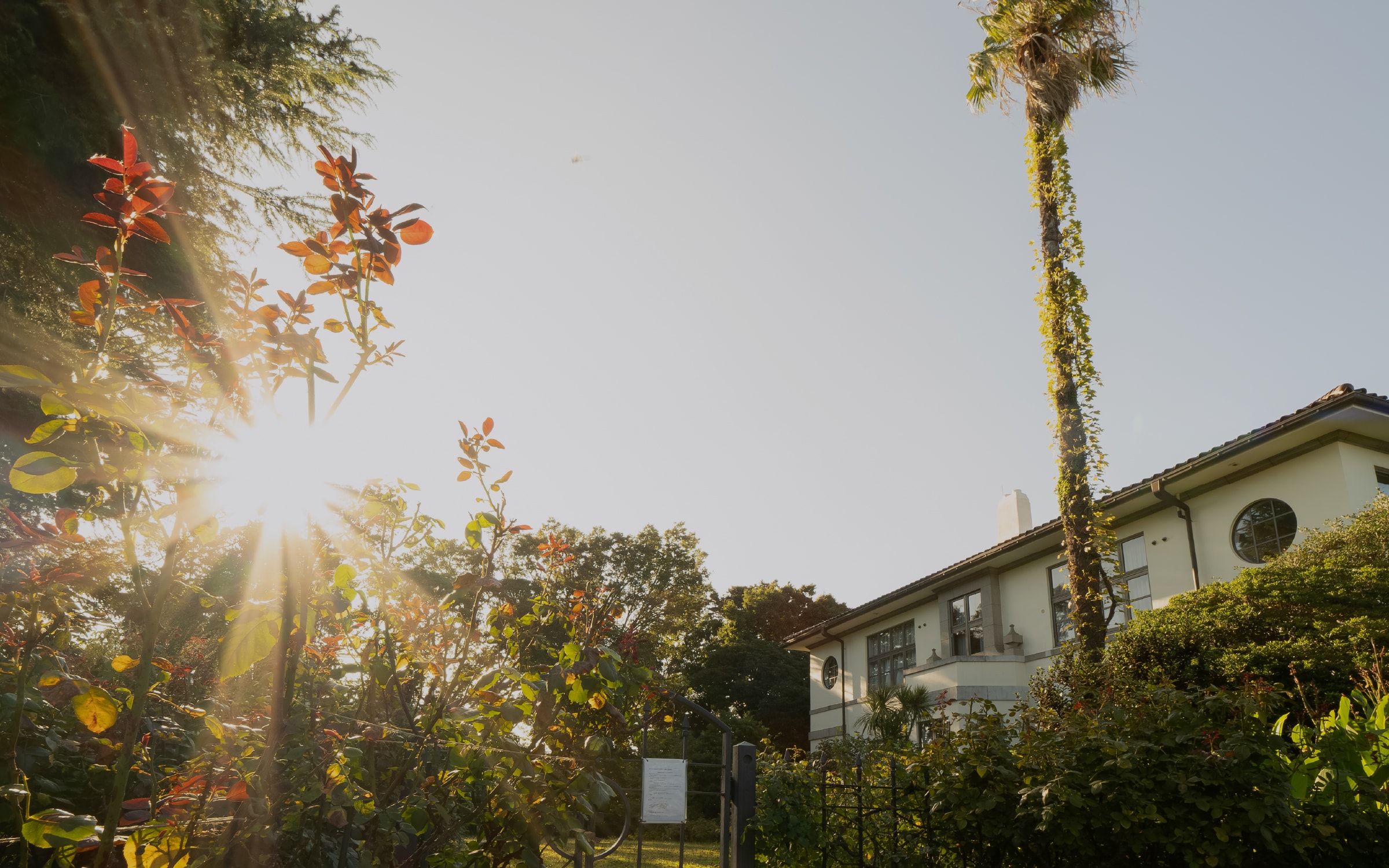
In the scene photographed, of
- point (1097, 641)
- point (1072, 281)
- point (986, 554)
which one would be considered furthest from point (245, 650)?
point (986, 554)

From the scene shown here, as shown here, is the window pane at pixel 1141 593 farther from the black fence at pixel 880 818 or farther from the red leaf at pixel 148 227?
the red leaf at pixel 148 227

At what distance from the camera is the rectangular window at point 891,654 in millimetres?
20000

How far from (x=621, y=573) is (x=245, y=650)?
30.9 m

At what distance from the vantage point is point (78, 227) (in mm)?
6961

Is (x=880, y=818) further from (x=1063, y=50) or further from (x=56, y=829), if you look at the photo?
(x=1063, y=50)

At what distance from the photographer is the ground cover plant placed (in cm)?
127

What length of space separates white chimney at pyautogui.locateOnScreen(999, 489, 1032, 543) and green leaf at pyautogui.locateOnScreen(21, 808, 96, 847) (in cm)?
1957

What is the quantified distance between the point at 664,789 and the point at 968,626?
14.0 metres

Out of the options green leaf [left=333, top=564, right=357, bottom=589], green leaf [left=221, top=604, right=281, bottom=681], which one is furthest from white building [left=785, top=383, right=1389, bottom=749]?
green leaf [left=221, top=604, right=281, bottom=681]

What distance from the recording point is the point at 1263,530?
447 inches

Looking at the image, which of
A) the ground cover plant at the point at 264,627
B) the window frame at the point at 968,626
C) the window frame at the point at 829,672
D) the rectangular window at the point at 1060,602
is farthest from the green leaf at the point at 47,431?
the window frame at the point at 829,672

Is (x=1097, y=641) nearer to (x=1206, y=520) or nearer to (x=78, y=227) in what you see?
(x=1206, y=520)

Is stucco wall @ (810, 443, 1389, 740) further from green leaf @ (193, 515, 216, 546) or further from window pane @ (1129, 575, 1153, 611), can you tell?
green leaf @ (193, 515, 216, 546)

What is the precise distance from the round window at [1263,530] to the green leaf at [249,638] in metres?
12.7
